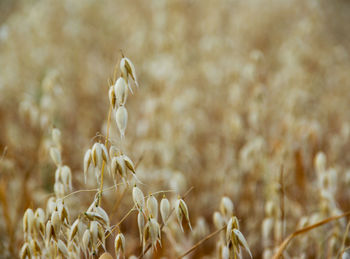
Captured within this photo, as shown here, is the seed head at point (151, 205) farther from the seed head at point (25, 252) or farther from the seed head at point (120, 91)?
the seed head at point (25, 252)

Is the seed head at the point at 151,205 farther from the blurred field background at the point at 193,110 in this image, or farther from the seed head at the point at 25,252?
A: the blurred field background at the point at 193,110

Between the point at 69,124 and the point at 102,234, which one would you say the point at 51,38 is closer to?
the point at 69,124

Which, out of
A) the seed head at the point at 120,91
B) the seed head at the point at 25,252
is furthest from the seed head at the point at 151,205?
the seed head at the point at 25,252

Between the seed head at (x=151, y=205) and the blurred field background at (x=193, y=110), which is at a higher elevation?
the blurred field background at (x=193, y=110)

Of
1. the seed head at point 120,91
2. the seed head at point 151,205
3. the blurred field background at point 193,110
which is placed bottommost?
the seed head at point 151,205

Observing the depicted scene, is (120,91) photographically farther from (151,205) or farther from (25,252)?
(25,252)

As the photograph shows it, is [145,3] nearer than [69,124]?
No

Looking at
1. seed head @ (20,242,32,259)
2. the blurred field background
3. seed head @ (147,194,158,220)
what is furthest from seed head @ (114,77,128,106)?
the blurred field background

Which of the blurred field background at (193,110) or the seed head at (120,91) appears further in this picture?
the blurred field background at (193,110)

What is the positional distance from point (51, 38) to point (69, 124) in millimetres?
1133

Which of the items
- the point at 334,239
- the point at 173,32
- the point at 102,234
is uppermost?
the point at 173,32

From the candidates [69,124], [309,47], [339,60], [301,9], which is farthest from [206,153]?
[301,9]

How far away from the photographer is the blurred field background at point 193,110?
5.51 ft

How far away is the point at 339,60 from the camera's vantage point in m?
2.87
